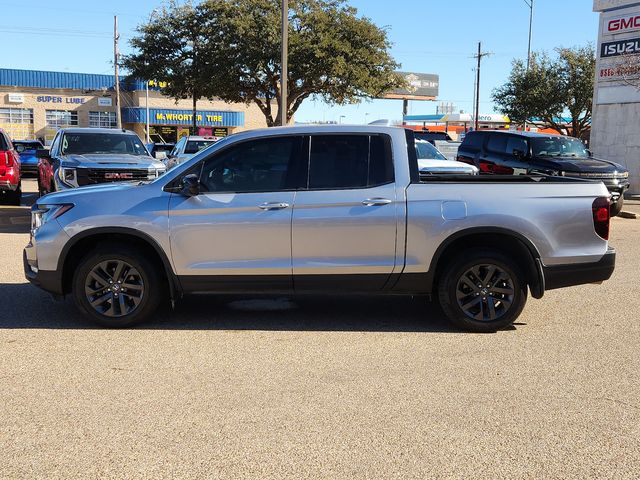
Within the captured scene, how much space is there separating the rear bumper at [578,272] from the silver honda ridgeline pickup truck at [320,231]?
1cm

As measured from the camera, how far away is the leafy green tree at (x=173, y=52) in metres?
32.8

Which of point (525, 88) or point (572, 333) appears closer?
point (572, 333)

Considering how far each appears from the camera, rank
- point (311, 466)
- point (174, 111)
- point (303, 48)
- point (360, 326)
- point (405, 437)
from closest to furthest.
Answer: point (311, 466), point (405, 437), point (360, 326), point (303, 48), point (174, 111)

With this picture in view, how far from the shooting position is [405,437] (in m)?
3.93

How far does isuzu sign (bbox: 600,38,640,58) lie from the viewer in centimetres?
2155

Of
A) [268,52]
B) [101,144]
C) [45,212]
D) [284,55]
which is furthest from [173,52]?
[45,212]

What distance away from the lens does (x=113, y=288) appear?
20.2ft

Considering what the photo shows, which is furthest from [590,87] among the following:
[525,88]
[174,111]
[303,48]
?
[174,111]

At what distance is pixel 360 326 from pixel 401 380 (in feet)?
5.00

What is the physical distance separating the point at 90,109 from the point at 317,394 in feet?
197

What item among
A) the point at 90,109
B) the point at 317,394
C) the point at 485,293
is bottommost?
the point at 317,394

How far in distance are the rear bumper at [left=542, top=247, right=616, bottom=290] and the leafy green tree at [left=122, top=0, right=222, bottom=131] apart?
28.4m

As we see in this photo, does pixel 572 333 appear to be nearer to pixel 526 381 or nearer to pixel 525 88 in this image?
pixel 526 381

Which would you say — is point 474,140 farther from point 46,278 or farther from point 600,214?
point 46,278
